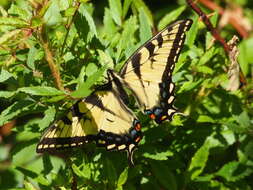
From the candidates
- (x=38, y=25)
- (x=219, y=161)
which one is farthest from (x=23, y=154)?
(x=219, y=161)

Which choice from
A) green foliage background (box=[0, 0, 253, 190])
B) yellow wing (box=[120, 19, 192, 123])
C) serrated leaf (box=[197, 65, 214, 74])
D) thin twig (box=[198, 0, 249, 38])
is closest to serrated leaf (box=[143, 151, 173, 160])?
green foliage background (box=[0, 0, 253, 190])

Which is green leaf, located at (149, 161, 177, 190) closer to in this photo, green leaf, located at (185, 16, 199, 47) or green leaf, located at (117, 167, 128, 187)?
green leaf, located at (117, 167, 128, 187)

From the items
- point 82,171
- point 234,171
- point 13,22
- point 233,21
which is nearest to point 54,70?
point 13,22

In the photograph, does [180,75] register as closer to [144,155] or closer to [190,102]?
[190,102]

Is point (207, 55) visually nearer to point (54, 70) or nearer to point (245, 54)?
point (245, 54)

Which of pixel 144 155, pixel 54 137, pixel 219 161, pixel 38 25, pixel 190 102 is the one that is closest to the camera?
pixel 38 25

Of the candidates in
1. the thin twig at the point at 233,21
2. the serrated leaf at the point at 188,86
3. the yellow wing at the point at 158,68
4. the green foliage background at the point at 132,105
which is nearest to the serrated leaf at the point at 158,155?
the green foliage background at the point at 132,105

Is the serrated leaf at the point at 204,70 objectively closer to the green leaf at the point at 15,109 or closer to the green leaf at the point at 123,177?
the green leaf at the point at 123,177
